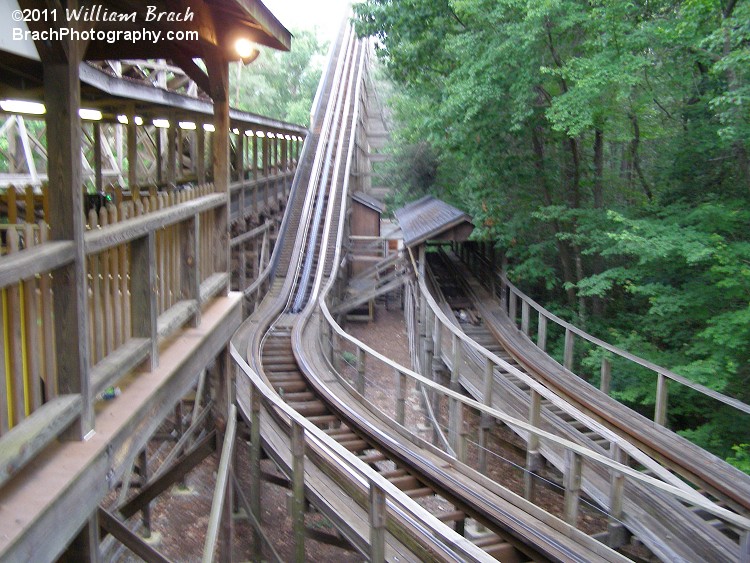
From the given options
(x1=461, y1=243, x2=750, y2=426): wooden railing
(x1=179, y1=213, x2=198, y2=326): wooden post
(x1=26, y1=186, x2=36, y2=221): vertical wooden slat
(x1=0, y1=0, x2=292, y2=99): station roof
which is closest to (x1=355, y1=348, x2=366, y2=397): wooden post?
(x1=461, y1=243, x2=750, y2=426): wooden railing

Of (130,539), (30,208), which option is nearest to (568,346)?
(130,539)

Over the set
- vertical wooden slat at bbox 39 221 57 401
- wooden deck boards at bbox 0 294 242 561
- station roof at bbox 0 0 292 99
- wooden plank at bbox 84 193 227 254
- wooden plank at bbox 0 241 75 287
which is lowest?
wooden deck boards at bbox 0 294 242 561

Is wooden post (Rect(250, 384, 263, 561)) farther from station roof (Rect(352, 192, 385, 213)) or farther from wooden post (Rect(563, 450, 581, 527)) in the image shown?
station roof (Rect(352, 192, 385, 213))

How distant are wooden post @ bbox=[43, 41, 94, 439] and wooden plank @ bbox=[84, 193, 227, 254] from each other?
0.14 metres

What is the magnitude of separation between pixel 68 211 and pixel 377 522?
2761 mm

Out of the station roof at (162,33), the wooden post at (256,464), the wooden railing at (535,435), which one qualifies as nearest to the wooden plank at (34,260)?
the station roof at (162,33)

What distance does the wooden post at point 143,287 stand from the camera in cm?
328

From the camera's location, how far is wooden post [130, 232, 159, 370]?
3281 mm

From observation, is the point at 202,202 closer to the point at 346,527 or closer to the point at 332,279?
the point at 346,527

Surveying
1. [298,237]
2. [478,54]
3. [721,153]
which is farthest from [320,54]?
[721,153]

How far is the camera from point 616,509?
5.82m

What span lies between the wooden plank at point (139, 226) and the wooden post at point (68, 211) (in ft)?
0.45

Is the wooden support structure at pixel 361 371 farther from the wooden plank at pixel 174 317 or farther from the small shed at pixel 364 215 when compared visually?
the small shed at pixel 364 215

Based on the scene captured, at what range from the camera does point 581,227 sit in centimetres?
1135
